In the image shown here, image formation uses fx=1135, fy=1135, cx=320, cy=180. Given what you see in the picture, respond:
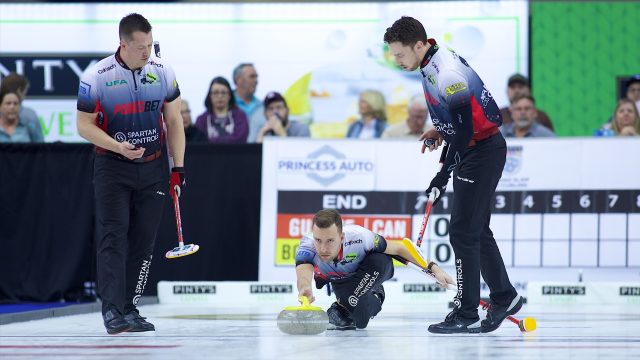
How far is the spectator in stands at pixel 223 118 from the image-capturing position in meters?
10.6

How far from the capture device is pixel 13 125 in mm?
10281

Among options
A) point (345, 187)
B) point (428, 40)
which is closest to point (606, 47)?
point (345, 187)

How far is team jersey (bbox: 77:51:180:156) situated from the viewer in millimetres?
6062

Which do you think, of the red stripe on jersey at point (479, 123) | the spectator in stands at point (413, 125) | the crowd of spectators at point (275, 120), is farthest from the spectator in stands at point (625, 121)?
the red stripe on jersey at point (479, 123)

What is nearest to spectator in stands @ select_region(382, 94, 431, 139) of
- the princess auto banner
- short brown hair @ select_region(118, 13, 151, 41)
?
the princess auto banner

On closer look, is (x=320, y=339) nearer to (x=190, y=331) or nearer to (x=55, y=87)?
(x=190, y=331)

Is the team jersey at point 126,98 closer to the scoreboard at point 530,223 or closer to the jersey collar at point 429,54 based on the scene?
the jersey collar at point 429,54

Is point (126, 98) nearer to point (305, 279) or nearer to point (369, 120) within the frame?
point (305, 279)

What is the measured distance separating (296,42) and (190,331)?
7.03 m

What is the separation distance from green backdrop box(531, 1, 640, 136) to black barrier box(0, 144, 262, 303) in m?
4.51

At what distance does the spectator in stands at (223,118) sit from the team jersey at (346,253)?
13.7 ft

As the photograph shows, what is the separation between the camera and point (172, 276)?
32.1 feet

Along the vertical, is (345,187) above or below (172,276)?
above

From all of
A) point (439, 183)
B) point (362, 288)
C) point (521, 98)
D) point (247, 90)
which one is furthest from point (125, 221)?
point (247, 90)
